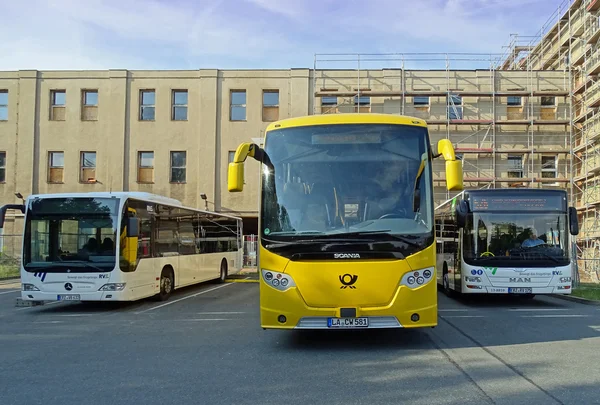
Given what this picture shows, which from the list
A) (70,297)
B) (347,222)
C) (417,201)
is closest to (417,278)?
A: (417,201)

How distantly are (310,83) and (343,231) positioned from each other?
893 inches

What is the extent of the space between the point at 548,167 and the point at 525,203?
690 inches

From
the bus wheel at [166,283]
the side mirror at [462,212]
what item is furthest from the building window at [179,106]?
the side mirror at [462,212]

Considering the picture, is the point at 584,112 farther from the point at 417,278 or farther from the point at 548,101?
the point at 417,278

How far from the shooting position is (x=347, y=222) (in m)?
7.96

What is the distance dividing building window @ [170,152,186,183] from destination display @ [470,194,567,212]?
63.5 ft

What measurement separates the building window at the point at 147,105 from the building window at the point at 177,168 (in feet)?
7.88

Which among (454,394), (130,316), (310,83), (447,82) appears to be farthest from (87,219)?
(447,82)

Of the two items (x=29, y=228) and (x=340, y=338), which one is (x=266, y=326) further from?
(x=29, y=228)

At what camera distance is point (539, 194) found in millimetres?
13500

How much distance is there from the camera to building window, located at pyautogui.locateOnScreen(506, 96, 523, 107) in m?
29.6

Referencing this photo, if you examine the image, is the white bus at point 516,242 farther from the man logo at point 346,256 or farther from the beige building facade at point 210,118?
the beige building facade at point 210,118

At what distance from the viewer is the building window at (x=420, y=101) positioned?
29575 mm

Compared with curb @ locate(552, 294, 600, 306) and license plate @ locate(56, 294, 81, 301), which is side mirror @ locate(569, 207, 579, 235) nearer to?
curb @ locate(552, 294, 600, 306)
